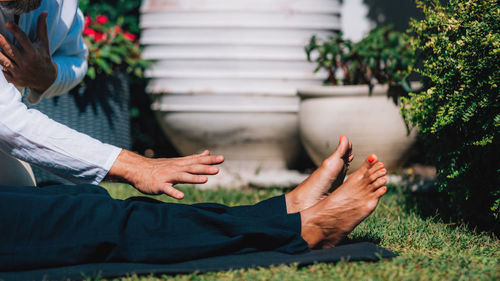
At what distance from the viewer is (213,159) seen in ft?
6.27

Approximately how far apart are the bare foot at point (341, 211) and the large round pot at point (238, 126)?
7.28ft

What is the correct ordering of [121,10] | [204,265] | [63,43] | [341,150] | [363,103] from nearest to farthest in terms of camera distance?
[204,265] → [341,150] → [63,43] → [363,103] → [121,10]

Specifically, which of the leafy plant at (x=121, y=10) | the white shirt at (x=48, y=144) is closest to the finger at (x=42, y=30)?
the white shirt at (x=48, y=144)

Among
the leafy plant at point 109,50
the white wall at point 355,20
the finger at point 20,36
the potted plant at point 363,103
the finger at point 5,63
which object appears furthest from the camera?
the white wall at point 355,20

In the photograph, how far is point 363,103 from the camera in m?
3.71

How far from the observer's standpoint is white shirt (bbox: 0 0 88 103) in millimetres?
2549

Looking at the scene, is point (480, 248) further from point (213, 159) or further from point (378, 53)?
point (378, 53)

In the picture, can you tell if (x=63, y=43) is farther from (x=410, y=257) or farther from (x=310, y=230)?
(x=410, y=257)

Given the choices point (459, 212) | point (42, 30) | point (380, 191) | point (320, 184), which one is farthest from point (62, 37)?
point (459, 212)

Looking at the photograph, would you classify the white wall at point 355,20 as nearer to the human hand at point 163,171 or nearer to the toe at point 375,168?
the toe at point 375,168

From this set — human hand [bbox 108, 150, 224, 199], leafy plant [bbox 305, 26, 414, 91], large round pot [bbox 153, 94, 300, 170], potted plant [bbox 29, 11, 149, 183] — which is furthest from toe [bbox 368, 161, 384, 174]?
potted plant [bbox 29, 11, 149, 183]

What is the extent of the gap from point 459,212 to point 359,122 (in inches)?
48.2

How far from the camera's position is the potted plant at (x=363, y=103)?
370 centimetres

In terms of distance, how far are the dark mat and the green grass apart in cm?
2
